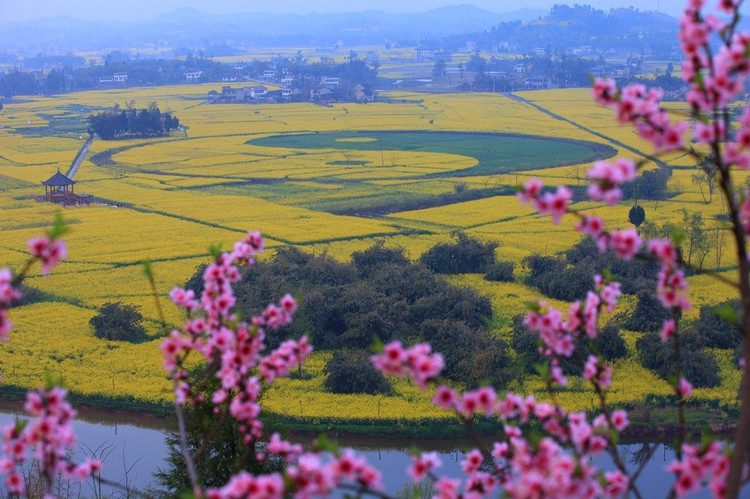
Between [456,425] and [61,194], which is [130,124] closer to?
[61,194]

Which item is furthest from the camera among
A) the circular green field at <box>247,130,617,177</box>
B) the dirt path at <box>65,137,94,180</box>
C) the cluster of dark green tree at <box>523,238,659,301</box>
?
the circular green field at <box>247,130,617,177</box>

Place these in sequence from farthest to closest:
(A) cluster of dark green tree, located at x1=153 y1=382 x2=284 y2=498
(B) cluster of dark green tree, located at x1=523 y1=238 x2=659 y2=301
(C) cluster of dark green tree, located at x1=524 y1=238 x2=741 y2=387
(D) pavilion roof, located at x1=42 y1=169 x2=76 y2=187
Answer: (D) pavilion roof, located at x1=42 y1=169 x2=76 y2=187
(B) cluster of dark green tree, located at x1=523 y1=238 x2=659 y2=301
(C) cluster of dark green tree, located at x1=524 y1=238 x2=741 y2=387
(A) cluster of dark green tree, located at x1=153 y1=382 x2=284 y2=498

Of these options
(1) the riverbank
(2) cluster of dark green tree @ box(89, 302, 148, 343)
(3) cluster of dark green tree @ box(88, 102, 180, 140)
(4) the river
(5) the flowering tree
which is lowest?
(4) the river

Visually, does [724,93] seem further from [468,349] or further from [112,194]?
[112,194]

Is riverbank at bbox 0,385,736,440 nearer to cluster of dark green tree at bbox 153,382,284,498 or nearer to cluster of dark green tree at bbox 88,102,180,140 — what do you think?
cluster of dark green tree at bbox 153,382,284,498

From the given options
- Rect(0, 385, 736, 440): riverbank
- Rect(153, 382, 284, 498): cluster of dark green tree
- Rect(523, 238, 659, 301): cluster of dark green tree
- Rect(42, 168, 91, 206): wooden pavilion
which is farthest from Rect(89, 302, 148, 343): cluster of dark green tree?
Rect(42, 168, 91, 206): wooden pavilion

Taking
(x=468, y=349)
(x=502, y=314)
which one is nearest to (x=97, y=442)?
(x=468, y=349)

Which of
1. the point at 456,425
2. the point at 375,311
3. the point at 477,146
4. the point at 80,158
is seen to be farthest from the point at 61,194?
the point at 456,425

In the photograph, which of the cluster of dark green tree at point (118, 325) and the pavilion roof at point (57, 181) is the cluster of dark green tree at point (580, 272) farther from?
the pavilion roof at point (57, 181)
